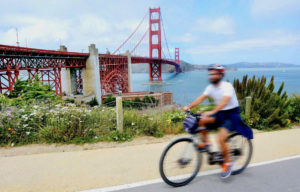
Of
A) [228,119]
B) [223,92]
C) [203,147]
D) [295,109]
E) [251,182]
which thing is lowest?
[251,182]

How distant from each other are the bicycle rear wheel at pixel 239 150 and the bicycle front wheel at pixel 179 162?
56 cm

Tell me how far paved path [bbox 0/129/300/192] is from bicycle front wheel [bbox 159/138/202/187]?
0.36m

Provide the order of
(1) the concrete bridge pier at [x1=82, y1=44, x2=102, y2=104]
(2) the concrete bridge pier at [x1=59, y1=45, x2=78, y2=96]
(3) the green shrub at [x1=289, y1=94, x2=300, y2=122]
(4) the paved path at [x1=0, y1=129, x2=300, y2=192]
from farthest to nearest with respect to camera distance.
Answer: (2) the concrete bridge pier at [x1=59, y1=45, x2=78, y2=96]
(1) the concrete bridge pier at [x1=82, y1=44, x2=102, y2=104]
(3) the green shrub at [x1=289, y1=94, x2=300, y2=122]
(4) the paved path at [x1=0, y1=129, x2=300, y2=192]

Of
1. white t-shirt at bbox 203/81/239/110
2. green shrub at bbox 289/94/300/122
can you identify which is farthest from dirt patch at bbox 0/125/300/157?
green shrub at bbox 289/94/300/122

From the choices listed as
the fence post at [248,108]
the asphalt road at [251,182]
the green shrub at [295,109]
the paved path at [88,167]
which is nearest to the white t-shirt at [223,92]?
the asphalt road at [251,182]

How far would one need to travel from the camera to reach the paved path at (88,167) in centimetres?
279

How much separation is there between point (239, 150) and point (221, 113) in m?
0.66

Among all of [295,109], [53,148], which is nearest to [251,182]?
[53,148]

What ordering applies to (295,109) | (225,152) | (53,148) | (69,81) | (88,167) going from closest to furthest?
(225,152) < (88,167) < (53,148) < (295,109) < (69,81)

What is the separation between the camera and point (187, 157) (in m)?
2.69

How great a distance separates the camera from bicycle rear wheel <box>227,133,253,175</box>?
2.89m

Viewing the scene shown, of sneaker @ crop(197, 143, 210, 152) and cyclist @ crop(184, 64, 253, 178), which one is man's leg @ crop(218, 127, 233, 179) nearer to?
cyclist @ crop(184, 64, 253, 178)

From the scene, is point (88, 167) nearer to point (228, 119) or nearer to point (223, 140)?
point (223, 140)

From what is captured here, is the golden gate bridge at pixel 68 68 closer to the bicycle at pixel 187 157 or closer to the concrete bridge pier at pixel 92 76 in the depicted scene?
the concrete bridge pier at pixel 92 76
